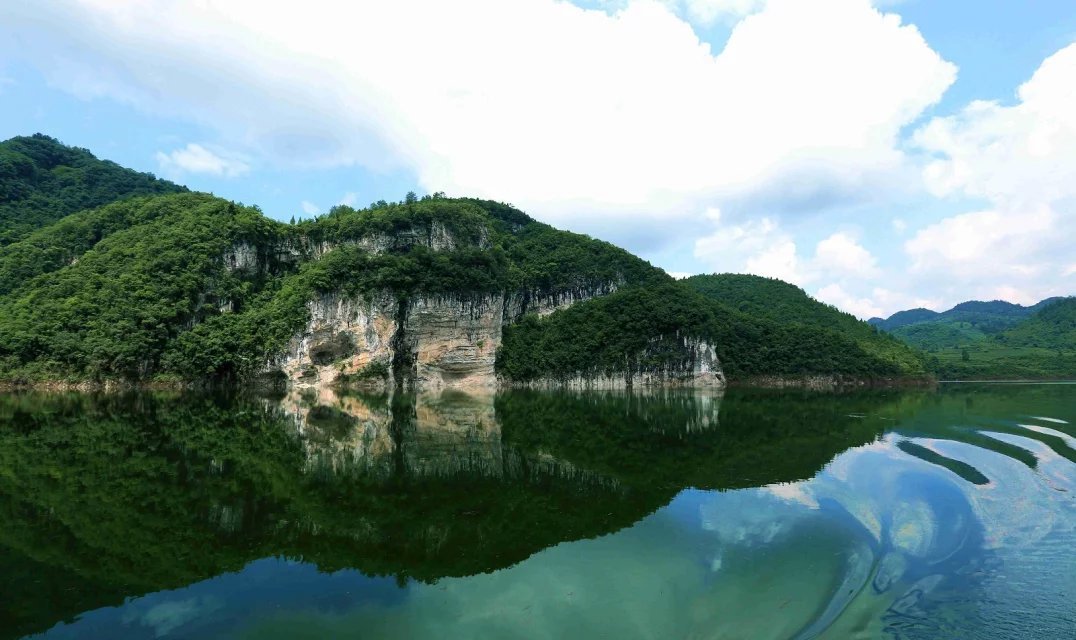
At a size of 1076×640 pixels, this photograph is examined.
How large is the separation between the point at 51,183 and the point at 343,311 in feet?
229

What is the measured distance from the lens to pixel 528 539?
9766mm

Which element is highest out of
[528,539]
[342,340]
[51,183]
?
[51,183]

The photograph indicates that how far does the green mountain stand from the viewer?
5253 cm

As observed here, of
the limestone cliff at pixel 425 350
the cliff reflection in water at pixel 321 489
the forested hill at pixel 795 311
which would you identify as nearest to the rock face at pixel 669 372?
the limestone cliff at pixel 425 350

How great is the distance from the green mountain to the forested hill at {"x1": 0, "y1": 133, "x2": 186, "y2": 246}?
769 mm

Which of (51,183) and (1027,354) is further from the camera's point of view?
(1027,354)

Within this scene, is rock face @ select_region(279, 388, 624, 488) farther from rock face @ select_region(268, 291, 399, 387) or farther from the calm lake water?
rock face @ select_region(268, 291, 399, 387)

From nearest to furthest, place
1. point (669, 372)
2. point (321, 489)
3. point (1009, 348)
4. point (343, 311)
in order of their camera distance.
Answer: point (321, 489)
point (343, 311)
point (669, 372)
point (1009, 348)

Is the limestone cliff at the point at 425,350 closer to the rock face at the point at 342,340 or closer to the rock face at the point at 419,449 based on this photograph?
the rock face at the point at 342,340

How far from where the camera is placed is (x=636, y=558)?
9.09m

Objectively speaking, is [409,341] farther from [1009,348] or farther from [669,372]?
[1009,348]

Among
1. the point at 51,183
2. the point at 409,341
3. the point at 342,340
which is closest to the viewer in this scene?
the point at 342,340

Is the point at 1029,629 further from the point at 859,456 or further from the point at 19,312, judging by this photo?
the point at 19,312

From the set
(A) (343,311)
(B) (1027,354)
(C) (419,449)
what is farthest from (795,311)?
(C) (419,449)
